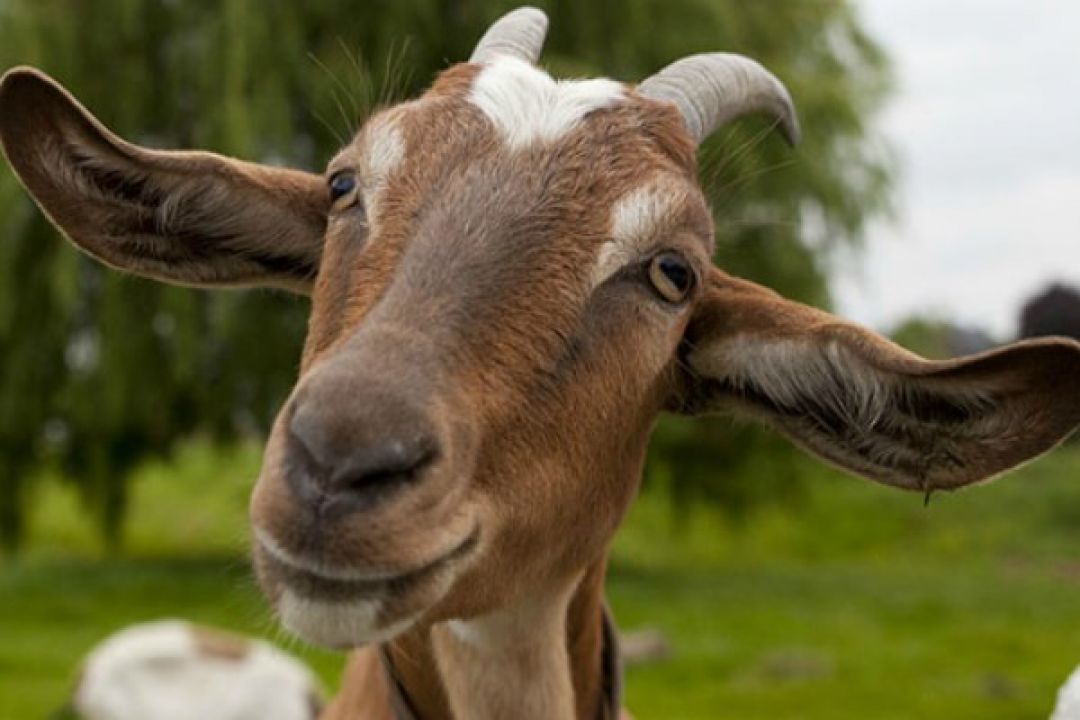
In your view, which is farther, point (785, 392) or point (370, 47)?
point (370, 47)

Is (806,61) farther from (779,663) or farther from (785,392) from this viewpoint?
(785,392)

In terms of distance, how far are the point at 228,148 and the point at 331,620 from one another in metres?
15.9

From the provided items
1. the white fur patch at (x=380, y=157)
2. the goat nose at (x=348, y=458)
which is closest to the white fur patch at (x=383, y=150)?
the white fur patch at (x=380, y=157)

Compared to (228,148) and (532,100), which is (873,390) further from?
(228,148)

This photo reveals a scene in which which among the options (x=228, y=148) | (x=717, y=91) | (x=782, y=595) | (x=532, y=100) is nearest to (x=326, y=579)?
(x=532, y=100)

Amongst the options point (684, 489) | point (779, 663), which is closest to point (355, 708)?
point (779, 663)

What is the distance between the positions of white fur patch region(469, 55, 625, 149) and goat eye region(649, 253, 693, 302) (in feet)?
1.07

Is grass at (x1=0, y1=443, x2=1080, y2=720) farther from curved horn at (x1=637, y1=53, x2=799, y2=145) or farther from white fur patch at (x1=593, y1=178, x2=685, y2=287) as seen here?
curved horn at (x1=637, y1=53, x2=799, y2=145)

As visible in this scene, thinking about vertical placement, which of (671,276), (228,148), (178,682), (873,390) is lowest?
(178,682)

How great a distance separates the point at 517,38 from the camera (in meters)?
4.43

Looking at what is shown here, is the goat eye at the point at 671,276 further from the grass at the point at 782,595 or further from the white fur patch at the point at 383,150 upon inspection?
the grass at the point at 782,595

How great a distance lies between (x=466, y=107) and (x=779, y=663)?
1231 centimetres

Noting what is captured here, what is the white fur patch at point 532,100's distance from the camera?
Answer: 12.1ft

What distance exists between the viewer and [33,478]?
2222 centimetres
